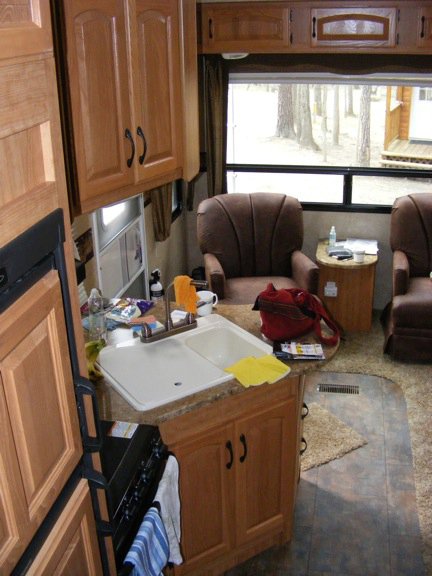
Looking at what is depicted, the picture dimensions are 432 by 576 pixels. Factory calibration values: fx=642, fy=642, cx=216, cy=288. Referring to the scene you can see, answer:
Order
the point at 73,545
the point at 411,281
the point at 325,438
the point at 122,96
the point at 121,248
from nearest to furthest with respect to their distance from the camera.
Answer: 1. the point at 73,545
2. the point at 122,96
3. the point at 325,438
4. the point at 121,248
5. the point at 411,281

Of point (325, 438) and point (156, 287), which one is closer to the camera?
point (325, 438)

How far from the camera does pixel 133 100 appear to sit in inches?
86.0

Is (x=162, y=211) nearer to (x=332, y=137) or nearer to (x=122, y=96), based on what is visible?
Result: (x=332, y=137)

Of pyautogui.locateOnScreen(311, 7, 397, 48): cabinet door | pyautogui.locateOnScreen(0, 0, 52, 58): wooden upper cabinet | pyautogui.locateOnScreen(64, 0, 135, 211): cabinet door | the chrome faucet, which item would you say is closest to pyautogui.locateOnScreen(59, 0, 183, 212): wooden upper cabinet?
pyautogui.locateOnScreen(64, 0, 135, 211): cabinet door

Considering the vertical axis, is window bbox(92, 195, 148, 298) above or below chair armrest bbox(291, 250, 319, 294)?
above

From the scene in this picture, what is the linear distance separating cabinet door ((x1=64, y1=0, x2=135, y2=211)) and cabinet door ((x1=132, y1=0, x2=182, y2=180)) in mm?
84

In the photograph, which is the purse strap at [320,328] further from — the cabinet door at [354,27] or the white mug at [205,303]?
the cabinet door at [354,27]

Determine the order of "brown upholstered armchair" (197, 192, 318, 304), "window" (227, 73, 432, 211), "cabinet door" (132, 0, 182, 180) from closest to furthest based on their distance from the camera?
"cabinet door" (132, 0, 182, 180), "brown upholstered armchair" (197, 192, 318, 304), "window" (227, 73, 432, 211)

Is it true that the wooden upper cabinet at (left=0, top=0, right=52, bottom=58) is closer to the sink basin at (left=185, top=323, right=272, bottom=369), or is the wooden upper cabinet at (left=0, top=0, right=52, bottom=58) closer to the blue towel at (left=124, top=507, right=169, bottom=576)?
the blue towel at (left=124, top=507, right=169, bottom=576)

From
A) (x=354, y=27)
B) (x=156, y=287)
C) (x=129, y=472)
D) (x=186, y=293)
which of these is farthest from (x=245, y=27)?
(x=129, y=472)

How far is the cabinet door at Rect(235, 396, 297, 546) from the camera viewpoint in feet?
8.50

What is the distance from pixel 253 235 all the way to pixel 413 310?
4.23ft

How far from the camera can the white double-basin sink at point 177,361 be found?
7.95 ft

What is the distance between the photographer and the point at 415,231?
4.73m
